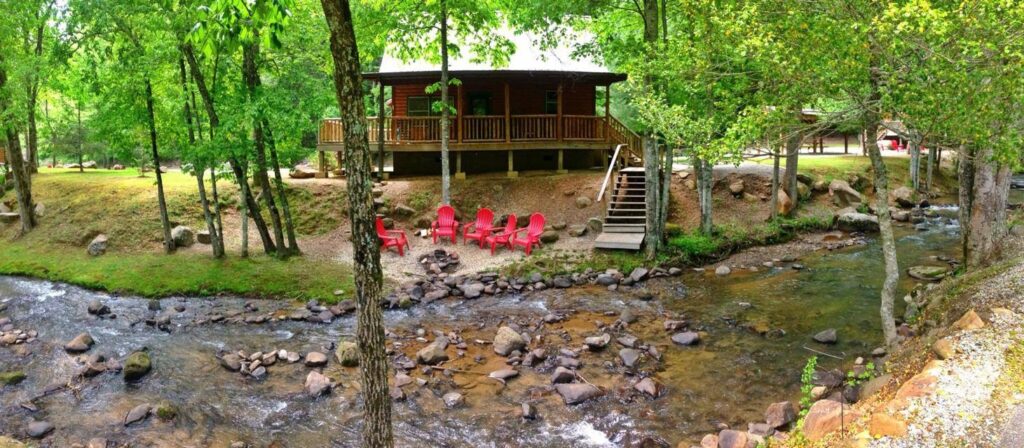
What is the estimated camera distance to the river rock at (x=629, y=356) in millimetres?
9078

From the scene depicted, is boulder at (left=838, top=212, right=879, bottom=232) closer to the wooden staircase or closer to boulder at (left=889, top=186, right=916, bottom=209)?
boulder at (left=889, top=186, right=916, bottom=209)

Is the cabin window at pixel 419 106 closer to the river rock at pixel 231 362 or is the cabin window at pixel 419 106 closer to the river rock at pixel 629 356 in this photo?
the river rock at pixel 231 362

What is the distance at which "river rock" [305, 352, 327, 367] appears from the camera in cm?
934

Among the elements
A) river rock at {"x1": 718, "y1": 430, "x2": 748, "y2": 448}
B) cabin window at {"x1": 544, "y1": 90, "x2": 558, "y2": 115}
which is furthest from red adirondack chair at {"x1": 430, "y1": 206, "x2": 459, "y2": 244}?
river rock at {"x1": 718, "y1": 430, "x2": 748, "y2": 448}

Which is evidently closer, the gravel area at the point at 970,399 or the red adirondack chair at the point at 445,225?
the gravel area at the point at 970,399

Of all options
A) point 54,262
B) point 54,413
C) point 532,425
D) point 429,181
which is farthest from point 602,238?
point 54,262

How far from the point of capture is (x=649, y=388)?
8.15 metres

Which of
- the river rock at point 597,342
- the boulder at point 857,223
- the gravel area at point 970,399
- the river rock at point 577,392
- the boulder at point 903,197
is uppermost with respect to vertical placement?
the boulder at point 903,197

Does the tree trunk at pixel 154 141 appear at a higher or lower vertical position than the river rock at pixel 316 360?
higher

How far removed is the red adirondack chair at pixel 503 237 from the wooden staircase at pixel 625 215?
2.21 m

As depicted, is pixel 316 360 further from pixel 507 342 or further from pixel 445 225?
pixel 445 225

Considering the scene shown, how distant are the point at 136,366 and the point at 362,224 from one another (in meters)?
6.81

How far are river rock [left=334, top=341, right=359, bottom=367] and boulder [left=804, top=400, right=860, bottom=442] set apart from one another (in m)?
6.33

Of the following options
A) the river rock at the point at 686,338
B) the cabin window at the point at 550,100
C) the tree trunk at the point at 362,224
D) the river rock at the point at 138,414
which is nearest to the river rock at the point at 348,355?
the river rock at the point at 138,414
